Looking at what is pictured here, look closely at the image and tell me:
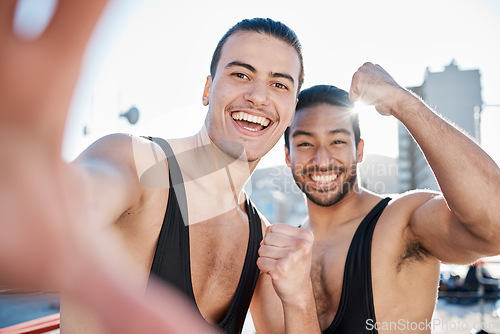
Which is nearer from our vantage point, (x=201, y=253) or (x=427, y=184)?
(x=201, y=253)

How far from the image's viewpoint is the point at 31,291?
0.32 metres

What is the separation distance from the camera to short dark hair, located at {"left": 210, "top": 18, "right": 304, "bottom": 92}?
237 centimetres

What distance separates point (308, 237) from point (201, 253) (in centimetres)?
61

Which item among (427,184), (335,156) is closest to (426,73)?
(427,184)

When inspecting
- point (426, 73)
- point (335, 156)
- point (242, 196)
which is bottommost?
point (242, 196)

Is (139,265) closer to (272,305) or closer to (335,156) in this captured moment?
(272,305)

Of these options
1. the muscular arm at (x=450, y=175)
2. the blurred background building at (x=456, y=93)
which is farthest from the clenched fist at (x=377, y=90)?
the blurred background building at (x=456, y=93)

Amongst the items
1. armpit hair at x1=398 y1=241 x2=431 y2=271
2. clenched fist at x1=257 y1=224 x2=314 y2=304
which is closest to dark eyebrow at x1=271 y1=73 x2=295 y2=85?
clenched fist at x1=257 y1=224 x2=314 y2=304

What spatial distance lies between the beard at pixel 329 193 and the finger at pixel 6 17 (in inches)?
113

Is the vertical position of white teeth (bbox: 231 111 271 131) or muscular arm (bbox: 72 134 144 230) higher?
white teeth (bbox: 231 111 271 131)

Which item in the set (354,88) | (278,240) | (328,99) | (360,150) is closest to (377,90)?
(354,88)

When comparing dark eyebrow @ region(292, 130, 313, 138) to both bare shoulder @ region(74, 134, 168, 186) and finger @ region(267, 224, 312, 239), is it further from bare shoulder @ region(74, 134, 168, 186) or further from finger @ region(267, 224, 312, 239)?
bare shoulder @ region(74, 134, 168, 186)

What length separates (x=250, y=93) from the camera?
2.27 m

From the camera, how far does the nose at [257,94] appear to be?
225cm
